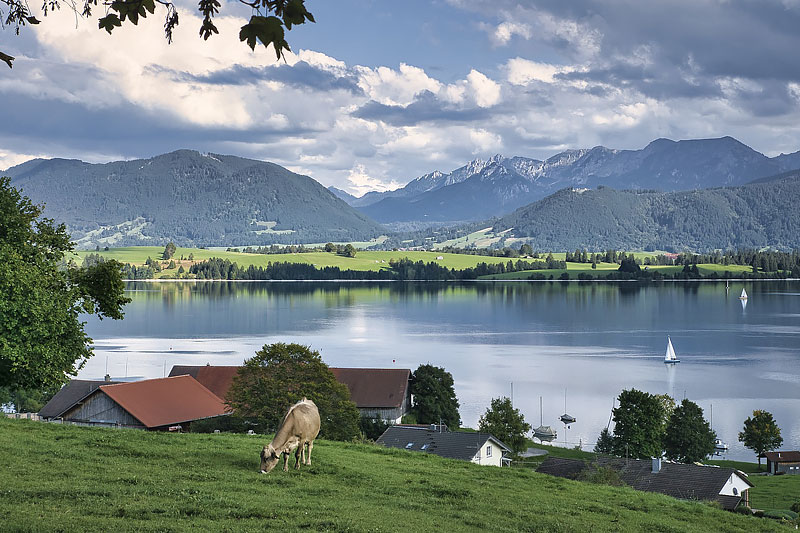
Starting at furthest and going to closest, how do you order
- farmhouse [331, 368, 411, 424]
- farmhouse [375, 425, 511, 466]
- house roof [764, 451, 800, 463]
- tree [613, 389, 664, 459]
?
farmhouse [331, 368, 411, 424]
house roof [764, 451, 800, 463]
tree [613, 389, 664, 459]
farmhouse [375, 425, 511, 466]

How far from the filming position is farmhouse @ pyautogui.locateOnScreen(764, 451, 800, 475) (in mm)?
55359

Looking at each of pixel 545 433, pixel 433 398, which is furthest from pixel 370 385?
pixel 545 433

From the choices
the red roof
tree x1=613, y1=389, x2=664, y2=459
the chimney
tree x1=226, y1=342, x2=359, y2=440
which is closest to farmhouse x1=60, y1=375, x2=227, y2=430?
the red roof

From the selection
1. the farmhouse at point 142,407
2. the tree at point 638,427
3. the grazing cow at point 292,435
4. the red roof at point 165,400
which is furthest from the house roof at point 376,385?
the grazing cow at point 292,435

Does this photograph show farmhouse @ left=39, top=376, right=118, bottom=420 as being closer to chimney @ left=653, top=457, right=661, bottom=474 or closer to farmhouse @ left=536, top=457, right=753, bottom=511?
farmhouse @ left=536, top=457, right=753, bottom=511

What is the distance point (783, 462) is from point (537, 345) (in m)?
63.0

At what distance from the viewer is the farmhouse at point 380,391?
60.3 metres

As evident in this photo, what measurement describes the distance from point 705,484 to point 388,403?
91.8ft

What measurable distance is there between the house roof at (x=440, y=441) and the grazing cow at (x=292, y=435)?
945 inches

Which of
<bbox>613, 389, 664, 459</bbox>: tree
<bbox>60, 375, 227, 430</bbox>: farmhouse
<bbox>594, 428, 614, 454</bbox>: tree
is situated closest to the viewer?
<bbox>60, 375, 227, 430</bbox>: farmhouse

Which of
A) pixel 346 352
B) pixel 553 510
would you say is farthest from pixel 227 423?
pixel 346 352

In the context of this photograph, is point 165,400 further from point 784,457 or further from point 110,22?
point 110,22

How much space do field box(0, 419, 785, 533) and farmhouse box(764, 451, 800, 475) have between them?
132ft

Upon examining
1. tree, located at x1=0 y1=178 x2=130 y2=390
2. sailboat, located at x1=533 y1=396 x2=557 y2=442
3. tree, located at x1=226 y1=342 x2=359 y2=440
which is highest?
tree, located at x1=0 y1=178 x2=130 y2=390
